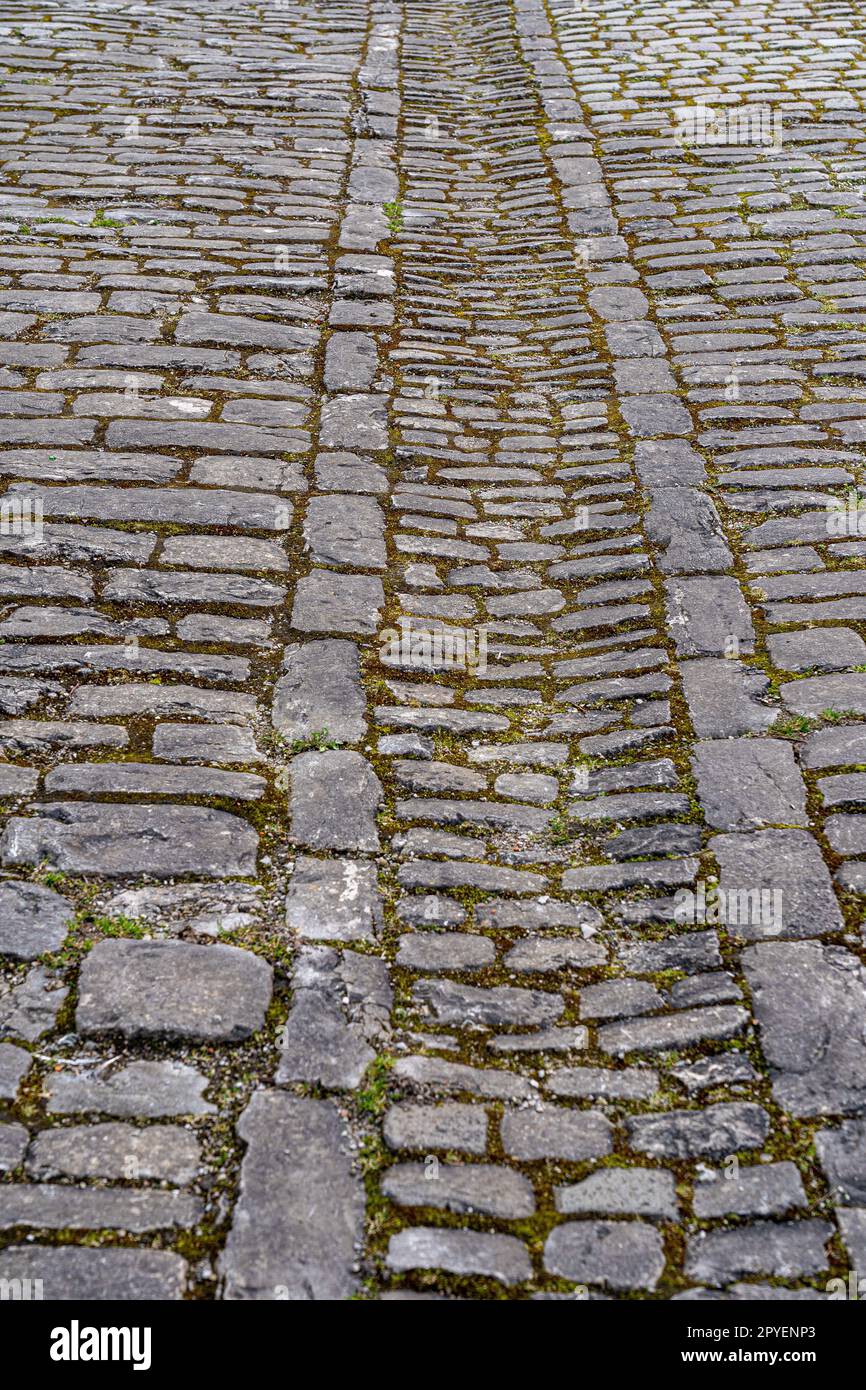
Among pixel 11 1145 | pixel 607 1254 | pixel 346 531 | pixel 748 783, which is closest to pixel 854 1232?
pixel 607 1254

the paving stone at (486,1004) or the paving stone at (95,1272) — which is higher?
the paving stone at (486,1004)

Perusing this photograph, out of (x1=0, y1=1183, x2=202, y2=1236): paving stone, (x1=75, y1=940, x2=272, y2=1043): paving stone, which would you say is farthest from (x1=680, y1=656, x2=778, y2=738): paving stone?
(x1=0, y1=1183, x2=202, y2=1236): paving stone

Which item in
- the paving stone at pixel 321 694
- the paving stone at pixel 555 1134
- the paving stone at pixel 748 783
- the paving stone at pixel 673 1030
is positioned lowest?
the paving stone at pixel 555 1134

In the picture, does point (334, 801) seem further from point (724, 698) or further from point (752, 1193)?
point (752, 1193)

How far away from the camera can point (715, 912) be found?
Answer: 8.19 ft

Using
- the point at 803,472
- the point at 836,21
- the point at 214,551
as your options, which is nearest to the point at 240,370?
the point at 214,551

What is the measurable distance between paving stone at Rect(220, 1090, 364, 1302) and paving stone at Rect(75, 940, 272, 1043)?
189mm

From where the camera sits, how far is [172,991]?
2277 mm

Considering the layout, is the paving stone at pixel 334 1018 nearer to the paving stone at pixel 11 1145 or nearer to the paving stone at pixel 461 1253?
the paving stone at pixel 461 1253

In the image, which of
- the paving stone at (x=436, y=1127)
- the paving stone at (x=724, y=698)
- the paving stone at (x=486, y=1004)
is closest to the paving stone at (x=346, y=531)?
the paving stone at (x=724, y=698)

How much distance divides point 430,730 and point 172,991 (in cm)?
102

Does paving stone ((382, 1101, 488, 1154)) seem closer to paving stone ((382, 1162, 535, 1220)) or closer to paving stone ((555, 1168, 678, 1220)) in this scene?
paving stone ((382, 1162, 535, 1220))

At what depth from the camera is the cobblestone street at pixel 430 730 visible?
1.99 metres
